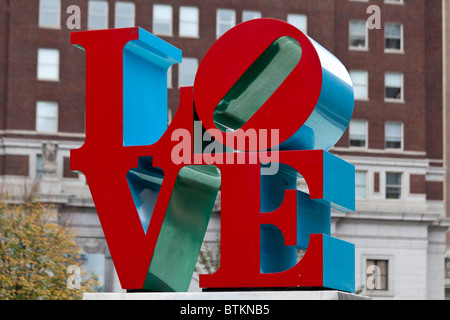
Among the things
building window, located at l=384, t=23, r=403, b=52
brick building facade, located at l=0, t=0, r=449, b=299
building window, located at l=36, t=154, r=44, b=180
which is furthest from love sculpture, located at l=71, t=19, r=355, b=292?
building window, located at l=384, t=23, r=403, b=52

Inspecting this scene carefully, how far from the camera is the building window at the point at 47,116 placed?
5647cm

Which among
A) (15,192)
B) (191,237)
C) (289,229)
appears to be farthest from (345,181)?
(15,192)

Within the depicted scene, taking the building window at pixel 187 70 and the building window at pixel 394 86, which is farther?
the building window at pixel 394 86

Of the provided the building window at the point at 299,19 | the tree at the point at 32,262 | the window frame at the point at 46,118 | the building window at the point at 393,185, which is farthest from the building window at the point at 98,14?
the tree at the point at 32,262

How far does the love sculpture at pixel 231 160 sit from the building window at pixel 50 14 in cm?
4027

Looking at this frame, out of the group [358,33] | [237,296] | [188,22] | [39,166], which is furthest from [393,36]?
[237,296]

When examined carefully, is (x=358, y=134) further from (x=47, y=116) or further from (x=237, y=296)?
(x=237, y=296)

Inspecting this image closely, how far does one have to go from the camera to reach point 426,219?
57375 millimetres

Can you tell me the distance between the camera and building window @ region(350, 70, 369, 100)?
196 feet

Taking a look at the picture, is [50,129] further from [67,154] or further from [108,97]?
[108,97]

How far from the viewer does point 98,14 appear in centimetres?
5738

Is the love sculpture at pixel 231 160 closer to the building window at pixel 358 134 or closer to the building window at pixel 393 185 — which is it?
the building window at pixel 358 134
